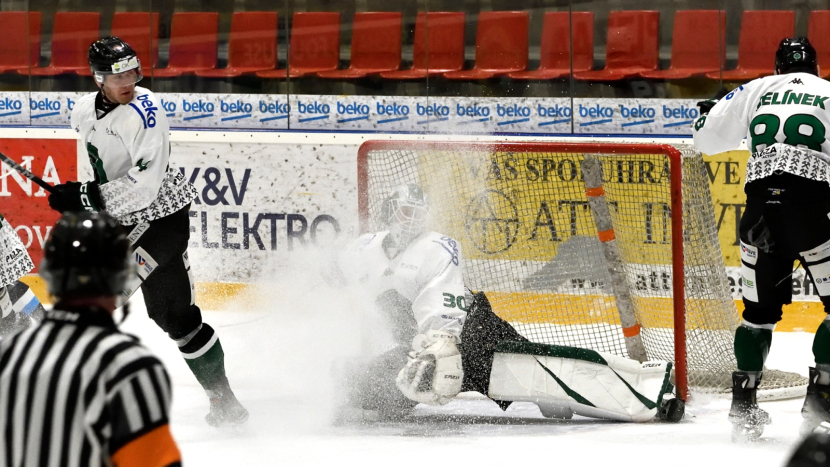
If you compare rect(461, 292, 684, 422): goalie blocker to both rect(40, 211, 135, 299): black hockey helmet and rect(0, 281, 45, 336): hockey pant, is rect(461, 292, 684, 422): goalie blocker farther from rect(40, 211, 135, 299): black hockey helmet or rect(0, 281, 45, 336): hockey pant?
rect(40, 211, 135, 299): black hockey helmet

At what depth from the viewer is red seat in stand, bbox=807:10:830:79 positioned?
600 cm

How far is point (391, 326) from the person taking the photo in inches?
158

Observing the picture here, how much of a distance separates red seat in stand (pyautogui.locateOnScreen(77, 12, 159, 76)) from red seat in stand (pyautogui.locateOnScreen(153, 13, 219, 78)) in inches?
3.1

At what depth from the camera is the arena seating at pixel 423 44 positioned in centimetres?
617

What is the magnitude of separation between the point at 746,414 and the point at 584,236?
1253 mm

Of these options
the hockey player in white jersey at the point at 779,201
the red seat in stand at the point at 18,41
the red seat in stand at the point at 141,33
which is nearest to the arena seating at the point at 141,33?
the red seat in stand at the point at 141,33

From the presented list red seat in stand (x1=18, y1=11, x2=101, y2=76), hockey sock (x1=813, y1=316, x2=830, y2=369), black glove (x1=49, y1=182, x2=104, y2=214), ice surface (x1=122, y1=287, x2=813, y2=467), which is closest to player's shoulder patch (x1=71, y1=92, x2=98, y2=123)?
black glove (x1=49, y1=182, x2=104, y2=214)

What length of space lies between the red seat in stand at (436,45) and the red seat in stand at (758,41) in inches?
54.8

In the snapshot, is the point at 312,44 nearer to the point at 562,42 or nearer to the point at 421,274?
the point at 562,42

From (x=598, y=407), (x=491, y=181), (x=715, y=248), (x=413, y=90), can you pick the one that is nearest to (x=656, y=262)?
(x=715, y=248)

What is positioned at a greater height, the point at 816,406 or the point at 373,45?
the point at 373,45

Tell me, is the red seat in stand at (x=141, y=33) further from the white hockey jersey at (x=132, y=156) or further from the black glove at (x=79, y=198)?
the black glove at (x=79, y=198)

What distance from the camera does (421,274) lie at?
12.7ft

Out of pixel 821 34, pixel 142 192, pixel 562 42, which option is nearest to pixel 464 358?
pixel 142 192
